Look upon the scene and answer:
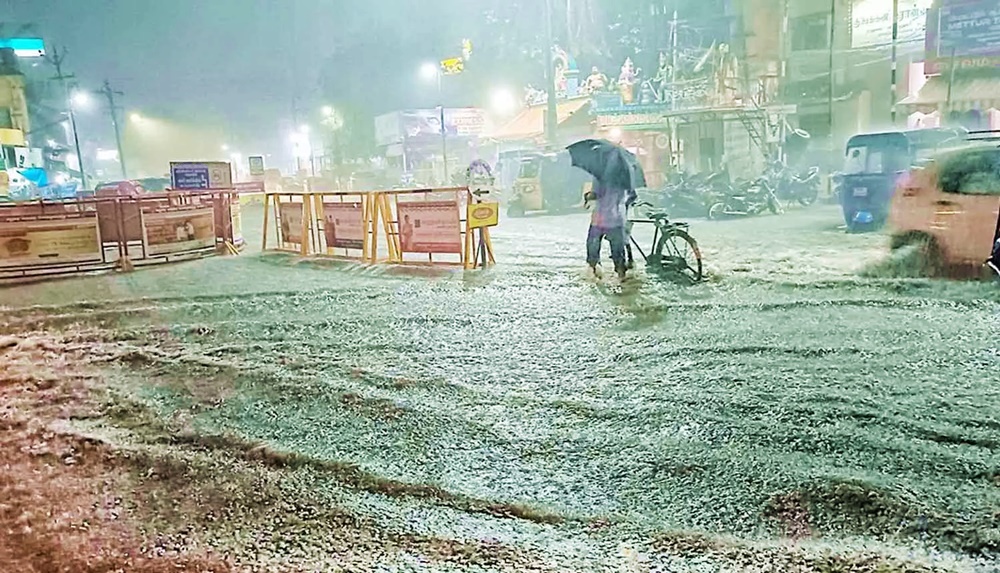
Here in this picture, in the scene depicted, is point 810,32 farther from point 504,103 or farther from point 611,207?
point 611,207

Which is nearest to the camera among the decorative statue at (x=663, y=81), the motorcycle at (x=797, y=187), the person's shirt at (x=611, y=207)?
the person's shirt at (x=611, y=207)

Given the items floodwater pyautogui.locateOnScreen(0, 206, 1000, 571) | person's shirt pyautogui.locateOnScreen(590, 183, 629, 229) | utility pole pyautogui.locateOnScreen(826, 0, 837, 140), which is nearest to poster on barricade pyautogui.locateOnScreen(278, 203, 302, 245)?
floodwater pyautogui.locateOnScreen(0, 206, 1000, 571)

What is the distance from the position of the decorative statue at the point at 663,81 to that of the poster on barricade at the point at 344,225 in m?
19.8

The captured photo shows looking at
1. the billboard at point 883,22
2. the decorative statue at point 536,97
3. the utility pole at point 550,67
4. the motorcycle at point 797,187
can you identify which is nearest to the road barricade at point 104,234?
the utility pole at point 550,67

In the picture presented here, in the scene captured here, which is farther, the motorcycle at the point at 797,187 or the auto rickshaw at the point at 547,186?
the auto rickshaw at the point at 547,186

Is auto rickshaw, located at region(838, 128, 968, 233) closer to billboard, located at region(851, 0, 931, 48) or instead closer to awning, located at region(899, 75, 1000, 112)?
awning, located at region(899, 75, 1000, 112)

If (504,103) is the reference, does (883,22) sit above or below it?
below

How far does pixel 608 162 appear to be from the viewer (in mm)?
10383

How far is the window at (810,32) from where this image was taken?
105 ft

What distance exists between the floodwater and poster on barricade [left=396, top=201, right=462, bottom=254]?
177 centimetres

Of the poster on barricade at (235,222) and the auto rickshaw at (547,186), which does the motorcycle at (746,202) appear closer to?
the auto rickshaw at (547,186)

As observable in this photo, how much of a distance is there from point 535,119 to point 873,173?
27.0 metres

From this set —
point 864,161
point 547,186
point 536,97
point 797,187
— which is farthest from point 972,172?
point 536,97

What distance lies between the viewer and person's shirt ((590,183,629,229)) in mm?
10406
